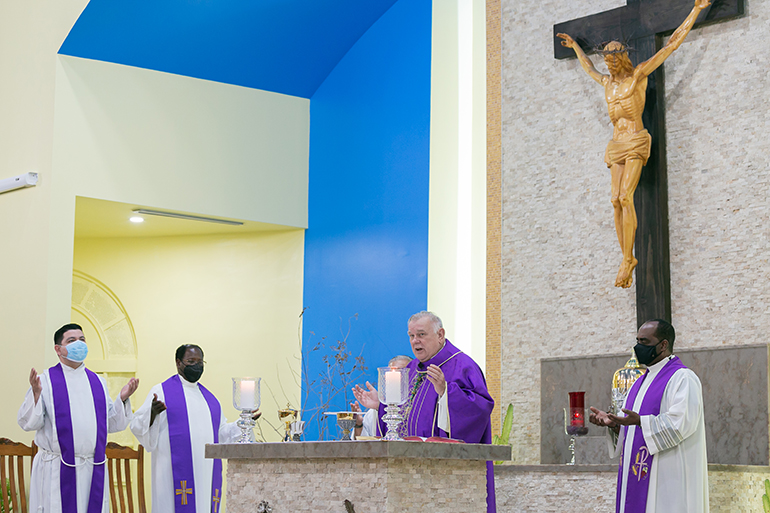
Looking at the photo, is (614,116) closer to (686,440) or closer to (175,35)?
(686,440)

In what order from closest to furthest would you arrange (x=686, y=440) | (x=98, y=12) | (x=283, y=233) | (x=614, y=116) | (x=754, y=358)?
(x=686, y=440)
(x=754, y=358)
(x=614, y=116)
(x=98, y=12)
(x=283, y=233)

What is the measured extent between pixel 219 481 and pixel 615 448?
2.56m

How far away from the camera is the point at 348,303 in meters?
8.61

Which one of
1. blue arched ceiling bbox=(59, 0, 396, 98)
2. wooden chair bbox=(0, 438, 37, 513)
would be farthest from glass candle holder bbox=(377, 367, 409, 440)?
blue arched ceiling bbox=(59, 0, 396, 98)

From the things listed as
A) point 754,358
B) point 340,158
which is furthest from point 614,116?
point 340,158

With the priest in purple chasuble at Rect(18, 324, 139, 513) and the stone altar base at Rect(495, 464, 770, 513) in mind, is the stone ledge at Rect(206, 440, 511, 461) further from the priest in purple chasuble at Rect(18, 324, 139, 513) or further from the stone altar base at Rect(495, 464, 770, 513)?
the stone altar base at Rect(495, 464, 770, 513)

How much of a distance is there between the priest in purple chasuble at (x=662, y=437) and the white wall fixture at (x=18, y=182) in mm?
5255

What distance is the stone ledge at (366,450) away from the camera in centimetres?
334

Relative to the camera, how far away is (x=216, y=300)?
31.2ft

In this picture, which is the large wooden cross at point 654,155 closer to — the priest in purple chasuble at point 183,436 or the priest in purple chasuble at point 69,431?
the priest in purple chasuble at point 183,436

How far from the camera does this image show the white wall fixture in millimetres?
7965

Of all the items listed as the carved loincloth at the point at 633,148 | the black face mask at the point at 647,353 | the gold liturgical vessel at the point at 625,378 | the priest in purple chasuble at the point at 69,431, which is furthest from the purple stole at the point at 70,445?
the carved loincloth at the point at 633,148

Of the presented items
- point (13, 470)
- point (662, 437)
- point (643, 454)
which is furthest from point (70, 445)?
point (662, 437)

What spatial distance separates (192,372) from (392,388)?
2917 millimetres
